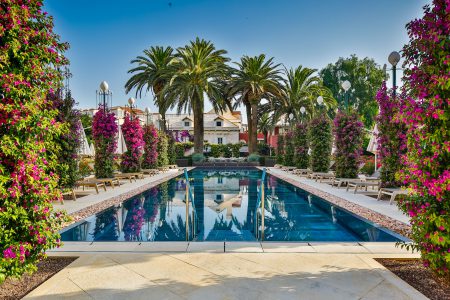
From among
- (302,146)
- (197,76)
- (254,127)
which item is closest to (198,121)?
(197,76)

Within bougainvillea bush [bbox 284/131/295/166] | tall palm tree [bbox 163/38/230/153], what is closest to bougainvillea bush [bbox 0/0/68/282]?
tall palm tree [bbox 163/38/230/153]

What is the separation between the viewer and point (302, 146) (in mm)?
21156

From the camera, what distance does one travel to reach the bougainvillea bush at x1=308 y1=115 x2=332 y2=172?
17.4 metres

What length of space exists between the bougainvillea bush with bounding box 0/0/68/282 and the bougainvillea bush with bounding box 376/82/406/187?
31.8 feet

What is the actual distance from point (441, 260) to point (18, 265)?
15.3 feet

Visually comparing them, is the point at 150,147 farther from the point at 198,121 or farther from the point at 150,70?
the point at 150,70

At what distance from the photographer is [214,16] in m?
19.0

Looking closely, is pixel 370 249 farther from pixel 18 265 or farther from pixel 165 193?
pixel 165 193

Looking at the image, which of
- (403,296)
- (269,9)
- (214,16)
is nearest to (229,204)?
(403,296)

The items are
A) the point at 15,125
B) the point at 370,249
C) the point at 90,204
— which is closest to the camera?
the point at 15,125

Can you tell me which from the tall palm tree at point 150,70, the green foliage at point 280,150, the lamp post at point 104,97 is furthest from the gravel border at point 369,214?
the tall palm tree at point 150,70


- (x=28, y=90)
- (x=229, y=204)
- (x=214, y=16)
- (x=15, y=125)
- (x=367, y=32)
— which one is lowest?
(x=229, y=204)

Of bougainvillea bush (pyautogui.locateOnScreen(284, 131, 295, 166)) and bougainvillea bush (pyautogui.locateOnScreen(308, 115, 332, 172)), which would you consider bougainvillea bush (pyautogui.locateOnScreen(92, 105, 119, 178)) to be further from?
bougainvillea bush (pyautogui.locateOnScreen(284, 131, 295, 166))

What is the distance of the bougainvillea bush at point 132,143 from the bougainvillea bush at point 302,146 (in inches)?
388
